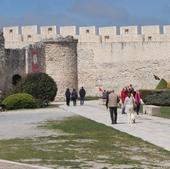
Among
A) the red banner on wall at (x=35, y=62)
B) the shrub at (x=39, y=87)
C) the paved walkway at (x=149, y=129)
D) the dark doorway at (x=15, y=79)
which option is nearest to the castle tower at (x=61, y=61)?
the red banner on wall at (x=35, y=62)

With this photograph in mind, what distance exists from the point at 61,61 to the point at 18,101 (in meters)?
11.1

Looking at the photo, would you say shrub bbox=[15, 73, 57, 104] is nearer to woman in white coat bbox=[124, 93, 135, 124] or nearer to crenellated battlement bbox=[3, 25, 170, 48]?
woman in white coat bbox=[124, 93, 135, 124]

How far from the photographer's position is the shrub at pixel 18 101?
29.6 meters

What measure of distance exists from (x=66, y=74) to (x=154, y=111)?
16326 mm

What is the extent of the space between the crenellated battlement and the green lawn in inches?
1347

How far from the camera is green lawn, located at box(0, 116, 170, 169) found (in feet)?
36.5

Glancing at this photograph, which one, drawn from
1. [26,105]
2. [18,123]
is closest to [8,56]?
[26,105]

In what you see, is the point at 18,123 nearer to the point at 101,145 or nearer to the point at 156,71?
the point at 101,145

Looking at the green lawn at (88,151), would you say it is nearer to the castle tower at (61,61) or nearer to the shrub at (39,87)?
the shrub at (39,87)

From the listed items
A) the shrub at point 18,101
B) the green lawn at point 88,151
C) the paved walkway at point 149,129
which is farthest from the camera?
the shrub at point 18,101

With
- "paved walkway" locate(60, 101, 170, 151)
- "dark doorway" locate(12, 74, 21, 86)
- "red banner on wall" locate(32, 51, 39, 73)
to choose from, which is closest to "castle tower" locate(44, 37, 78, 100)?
"red banner on wall" locate(32, 51, 39, 73)

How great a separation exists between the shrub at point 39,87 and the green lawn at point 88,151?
50.7 ft

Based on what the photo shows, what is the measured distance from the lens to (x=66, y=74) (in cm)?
4106

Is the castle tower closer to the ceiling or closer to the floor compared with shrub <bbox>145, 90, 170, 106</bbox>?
closer to the ceiling
